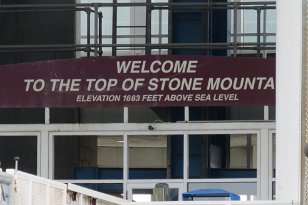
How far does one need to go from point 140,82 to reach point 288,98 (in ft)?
19.7

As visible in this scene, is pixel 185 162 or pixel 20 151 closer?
pixel 185 162

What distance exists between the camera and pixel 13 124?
908 inches

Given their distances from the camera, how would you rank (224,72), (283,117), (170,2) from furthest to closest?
→ 1. (170,2)
2. (224,72)
3. (283,117)

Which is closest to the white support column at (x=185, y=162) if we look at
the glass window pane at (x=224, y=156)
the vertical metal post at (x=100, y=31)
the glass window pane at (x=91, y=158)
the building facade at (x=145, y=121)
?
the building facade at (x=145, y=121)

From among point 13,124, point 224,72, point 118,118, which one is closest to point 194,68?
point 224,72

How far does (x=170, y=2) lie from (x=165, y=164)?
3.18m

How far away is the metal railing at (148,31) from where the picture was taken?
23000 mm

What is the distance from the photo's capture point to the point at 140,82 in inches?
881

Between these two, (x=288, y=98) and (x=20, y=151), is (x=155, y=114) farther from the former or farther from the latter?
(x=288, y=98)

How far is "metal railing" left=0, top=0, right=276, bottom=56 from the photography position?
23.0m

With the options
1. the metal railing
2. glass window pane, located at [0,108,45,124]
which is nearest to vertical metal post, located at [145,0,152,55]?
the metal railing

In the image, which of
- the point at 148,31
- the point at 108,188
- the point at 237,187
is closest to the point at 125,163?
the point at 108,188

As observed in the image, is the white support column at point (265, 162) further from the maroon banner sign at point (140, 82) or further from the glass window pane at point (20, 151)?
the glass window pane at point (20, 151)

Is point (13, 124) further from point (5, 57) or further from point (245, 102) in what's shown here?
point (245, 102)
